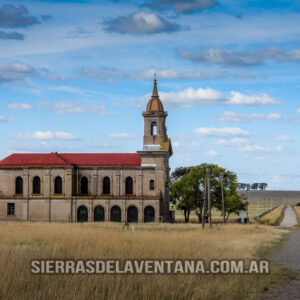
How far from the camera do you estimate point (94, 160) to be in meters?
72.1

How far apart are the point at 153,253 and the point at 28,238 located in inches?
323

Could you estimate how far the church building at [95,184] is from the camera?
67.9 meters

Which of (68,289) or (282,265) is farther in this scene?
(282,265)

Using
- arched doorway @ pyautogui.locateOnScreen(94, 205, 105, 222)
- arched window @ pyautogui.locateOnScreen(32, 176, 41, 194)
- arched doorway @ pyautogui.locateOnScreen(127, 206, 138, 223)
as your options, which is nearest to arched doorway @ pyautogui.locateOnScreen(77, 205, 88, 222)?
arched doorway @ pyautogui.locateOnScreen(94, 205, 105, 222)

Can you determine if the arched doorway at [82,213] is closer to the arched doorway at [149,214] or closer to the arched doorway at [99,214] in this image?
the arched doorway at [99,214]

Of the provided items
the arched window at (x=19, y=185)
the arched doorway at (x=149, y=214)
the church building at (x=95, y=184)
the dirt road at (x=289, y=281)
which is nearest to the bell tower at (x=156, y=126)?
the church building at (x=95, y=184)

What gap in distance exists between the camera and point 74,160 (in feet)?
238

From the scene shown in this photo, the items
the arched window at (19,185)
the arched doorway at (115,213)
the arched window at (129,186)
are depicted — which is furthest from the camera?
the arched window at (19,185)

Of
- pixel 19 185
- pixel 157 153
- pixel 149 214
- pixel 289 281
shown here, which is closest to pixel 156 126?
pixel 157 153

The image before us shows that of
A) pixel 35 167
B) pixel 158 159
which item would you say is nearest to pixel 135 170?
pixel 158 159

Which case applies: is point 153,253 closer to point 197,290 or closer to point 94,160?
point 197,290

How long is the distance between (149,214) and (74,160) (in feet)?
40.5

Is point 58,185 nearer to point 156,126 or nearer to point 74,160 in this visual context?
point 74,160

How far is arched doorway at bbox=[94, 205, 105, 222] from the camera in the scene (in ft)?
223
